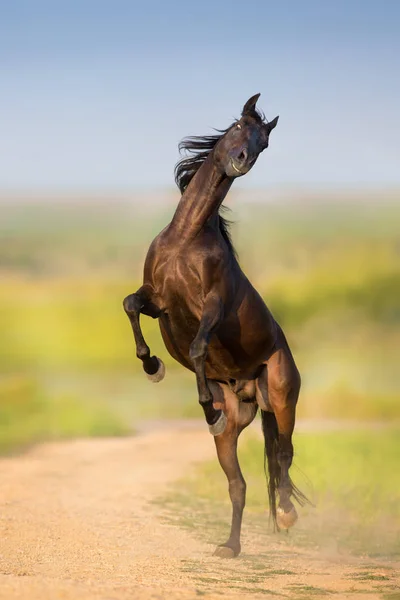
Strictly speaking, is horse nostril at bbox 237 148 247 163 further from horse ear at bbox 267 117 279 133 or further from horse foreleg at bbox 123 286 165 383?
horse foreleg at bbox 123 286 165 383

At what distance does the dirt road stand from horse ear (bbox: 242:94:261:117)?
3.72 metres

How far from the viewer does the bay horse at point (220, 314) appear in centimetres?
921

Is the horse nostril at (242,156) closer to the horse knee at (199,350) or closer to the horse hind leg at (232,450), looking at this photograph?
the horse knee at (199,350)

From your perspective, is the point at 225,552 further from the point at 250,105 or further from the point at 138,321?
the point at 250,105

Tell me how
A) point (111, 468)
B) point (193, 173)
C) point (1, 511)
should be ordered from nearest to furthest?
point (193, 173) → point (1, 511) → point (111, 468)

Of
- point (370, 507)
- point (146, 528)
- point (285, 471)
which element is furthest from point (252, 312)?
point (370, 507)

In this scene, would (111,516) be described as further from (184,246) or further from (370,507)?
(184,246)

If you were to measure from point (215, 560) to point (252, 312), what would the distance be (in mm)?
2204

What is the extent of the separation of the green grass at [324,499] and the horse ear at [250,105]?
389 cm

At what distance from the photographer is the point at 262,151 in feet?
30.6

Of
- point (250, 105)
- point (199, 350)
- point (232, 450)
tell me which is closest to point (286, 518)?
point (232, 450)

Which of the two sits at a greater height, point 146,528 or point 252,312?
point 252,312

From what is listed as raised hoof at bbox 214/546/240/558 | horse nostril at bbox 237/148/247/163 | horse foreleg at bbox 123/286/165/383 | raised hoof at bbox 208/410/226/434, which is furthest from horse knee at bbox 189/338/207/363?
raised hoof at bbox 214/546/240/558

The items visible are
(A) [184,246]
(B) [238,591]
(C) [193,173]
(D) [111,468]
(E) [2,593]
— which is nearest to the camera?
(E) [2,593]
